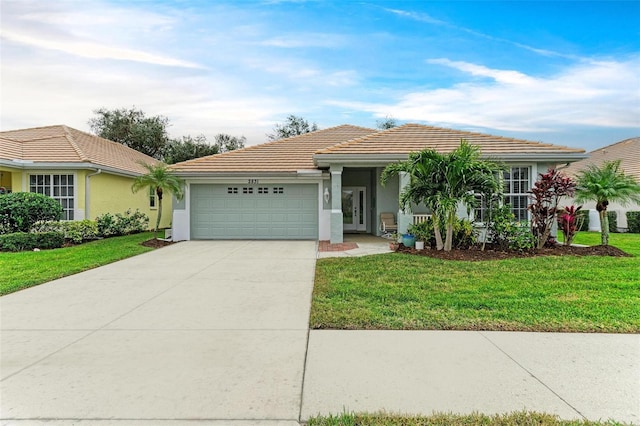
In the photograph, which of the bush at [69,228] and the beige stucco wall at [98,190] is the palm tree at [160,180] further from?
the beige stucco wall at [98,190]

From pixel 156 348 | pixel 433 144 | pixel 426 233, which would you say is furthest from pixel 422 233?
pixel 156 348

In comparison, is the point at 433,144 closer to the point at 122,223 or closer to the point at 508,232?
the point at 508,232

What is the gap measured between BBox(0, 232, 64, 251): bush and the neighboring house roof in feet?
11.6

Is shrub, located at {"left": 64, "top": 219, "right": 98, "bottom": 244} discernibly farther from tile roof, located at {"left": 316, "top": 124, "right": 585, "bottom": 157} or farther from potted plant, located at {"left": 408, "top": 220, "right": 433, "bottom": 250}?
potted plant, located at {"left": 408, "top": 220, "right": 433, "bottom": 250}

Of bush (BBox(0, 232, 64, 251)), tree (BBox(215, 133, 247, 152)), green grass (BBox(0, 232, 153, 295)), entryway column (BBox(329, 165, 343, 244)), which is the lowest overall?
green grass (BBox(0, 232, 153, 295))

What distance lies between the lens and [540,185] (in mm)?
11227

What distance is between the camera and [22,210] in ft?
41.8

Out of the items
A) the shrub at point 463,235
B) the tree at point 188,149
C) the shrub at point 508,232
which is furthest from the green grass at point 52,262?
the tree at point 188,149

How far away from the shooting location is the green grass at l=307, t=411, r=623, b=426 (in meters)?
2.73

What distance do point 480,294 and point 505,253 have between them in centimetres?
491

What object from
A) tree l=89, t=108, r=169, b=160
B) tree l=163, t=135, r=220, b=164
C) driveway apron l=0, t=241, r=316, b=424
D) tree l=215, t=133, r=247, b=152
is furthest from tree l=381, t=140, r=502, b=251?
tree l=89, t=108, r=169, b=160

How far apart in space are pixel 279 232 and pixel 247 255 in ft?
14.2

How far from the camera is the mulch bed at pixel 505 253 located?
1015 cm

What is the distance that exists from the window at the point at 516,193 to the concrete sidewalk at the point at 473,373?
363 inches
